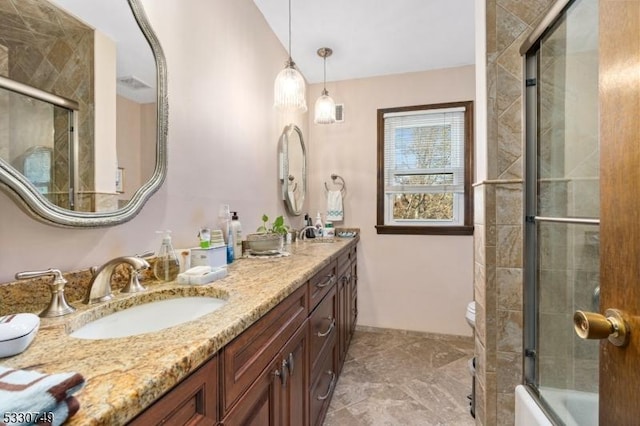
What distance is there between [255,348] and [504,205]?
4.09 feet

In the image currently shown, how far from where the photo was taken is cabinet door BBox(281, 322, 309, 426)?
1.06 metres

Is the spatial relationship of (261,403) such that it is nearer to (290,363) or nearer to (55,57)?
(290,363)

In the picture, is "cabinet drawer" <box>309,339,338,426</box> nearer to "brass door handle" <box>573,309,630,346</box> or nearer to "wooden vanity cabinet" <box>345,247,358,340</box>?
"wooden vanity cabinet" <box>345,247,358,340</box>

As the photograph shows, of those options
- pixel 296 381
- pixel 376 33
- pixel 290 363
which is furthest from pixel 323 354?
pixel 376 33

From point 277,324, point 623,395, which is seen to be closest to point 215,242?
point 277,324

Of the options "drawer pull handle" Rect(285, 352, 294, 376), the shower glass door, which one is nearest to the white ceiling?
the shower glass door

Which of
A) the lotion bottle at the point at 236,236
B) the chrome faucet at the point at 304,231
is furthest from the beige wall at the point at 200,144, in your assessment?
the chrome faucet at the point at 304,231

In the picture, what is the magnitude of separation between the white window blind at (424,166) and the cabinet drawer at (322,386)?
1536 mm

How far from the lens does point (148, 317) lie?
3.14ft

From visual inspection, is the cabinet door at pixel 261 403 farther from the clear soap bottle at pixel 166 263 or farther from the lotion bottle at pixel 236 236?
the lotion bottle at pixel 236 236

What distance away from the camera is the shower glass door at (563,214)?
43.6 inches

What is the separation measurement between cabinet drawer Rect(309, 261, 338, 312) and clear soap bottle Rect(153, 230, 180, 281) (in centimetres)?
57

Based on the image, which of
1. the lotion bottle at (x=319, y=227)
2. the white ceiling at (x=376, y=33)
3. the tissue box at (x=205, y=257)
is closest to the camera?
the tissue box at (x=205, y=257)

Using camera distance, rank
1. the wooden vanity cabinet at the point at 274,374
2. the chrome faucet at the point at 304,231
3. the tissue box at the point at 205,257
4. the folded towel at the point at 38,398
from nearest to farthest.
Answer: the folded towel at the point at 38,398
the wooden vanity cabinet at the point at 274,374
the tissue box at the point at 205,257
the chrome faucet at the point at 304,231
